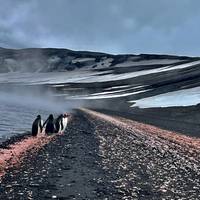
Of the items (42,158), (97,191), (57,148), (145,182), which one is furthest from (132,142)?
(97,191)

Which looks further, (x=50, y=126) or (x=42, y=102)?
(x=42, y=102)

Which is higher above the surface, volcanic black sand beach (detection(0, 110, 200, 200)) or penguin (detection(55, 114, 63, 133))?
penguin (detection(55, 114, 63, 133))

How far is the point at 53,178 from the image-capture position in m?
18.4

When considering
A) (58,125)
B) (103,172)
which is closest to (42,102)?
(58,125)

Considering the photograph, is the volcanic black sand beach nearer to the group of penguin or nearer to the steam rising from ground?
the group of penguin

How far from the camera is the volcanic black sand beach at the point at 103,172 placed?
1655 centimetres

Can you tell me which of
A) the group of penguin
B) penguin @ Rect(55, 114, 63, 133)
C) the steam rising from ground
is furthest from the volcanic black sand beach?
the steam rising from ground

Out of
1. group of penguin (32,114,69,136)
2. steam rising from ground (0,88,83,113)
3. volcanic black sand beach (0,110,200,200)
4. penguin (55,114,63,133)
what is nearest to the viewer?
volcanic black sand beach (0,110,200,200)

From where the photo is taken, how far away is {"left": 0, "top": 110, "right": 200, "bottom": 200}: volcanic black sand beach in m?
16.5

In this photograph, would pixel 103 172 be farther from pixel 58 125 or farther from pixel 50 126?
pixel 58 125

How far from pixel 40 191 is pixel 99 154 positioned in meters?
10.1

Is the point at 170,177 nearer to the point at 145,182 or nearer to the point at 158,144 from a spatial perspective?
the point at 145,182

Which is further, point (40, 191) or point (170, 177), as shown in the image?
point (170, 177)

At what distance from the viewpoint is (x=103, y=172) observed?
67.3 feet
